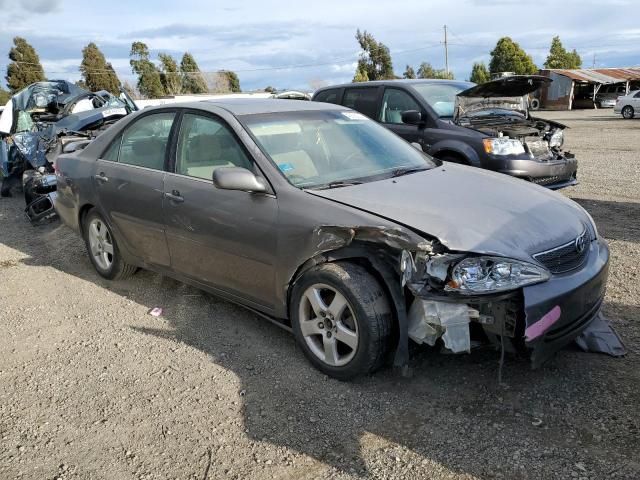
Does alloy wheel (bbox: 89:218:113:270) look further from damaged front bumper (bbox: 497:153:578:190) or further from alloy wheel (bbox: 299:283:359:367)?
damaged front bumper (bbox: 497:153:578:190)

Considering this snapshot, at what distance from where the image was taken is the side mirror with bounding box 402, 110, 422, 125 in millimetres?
7465

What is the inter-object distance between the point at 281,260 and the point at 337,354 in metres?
0.67

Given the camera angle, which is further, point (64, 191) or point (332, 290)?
point (64, 191)

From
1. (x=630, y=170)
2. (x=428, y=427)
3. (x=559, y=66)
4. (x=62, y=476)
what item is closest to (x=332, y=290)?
(x=428, y=427)

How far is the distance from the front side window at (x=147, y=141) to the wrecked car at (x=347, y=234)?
0.05ft

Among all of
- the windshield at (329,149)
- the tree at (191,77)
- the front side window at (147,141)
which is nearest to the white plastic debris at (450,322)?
the windshield at (329,149)

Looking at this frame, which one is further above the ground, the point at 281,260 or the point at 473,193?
the point at 473,193

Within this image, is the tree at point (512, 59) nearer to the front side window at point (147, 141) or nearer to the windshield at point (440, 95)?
the windshield at point (440, 95)

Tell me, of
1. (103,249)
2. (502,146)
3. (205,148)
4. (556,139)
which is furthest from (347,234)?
(556,139)

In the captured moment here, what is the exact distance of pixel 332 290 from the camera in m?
3.33

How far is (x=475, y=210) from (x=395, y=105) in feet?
16.6

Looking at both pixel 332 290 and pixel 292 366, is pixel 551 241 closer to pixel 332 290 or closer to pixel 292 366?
pixel 332 290

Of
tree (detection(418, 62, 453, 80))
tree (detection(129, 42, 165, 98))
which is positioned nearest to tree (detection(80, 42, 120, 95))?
tree (detection(129, 42, 165, 98))

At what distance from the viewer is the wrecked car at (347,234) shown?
2.94 meters
